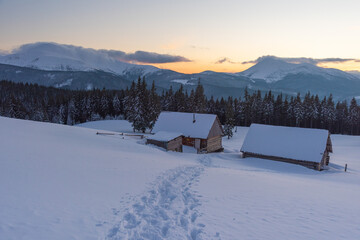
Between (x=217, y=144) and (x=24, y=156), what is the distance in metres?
31.0

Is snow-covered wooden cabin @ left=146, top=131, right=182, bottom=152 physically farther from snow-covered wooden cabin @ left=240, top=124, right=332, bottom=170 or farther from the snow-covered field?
the snow-covered field

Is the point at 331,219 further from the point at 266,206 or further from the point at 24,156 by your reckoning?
the point at 24,156

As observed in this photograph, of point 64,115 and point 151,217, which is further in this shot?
point 64,115

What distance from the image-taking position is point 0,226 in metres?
6.71

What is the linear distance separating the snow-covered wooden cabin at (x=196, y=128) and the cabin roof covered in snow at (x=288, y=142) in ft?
22.0

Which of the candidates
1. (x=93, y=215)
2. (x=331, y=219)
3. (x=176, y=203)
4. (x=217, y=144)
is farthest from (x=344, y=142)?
(x=93, y=215)

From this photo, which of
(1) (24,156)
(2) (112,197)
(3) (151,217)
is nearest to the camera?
(3) (151,217)

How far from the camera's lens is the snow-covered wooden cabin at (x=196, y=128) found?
3650cm

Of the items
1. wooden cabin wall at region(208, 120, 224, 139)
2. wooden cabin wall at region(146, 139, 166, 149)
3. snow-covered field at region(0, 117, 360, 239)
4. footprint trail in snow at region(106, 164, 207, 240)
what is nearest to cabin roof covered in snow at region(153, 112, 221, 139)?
wooden cabin wall at region(208, 120, 224, 139)

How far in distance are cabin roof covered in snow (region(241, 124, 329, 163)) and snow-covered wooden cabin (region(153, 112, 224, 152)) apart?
6.71 meters

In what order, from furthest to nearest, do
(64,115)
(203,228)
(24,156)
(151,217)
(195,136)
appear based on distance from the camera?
(64,115)
(195,136)
(24,156)
(151,217)
(203,228)

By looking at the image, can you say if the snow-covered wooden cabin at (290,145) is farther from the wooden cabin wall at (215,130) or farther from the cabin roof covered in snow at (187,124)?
A: the cabin roof covered in snow at (187,124)

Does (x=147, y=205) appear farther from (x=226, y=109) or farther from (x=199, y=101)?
(x=226, y=109)

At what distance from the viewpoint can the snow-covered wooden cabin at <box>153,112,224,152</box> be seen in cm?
3650
